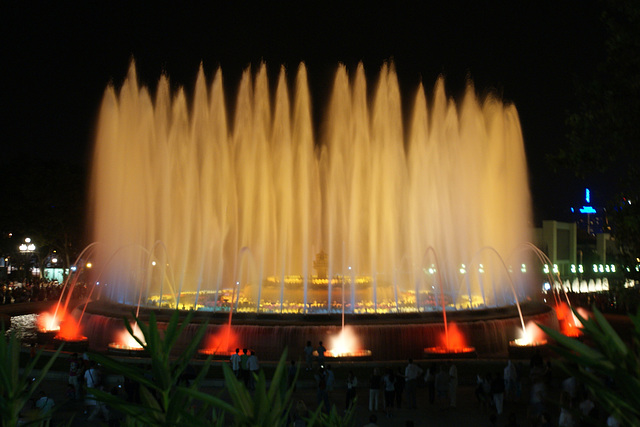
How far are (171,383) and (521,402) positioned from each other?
40.9 feet

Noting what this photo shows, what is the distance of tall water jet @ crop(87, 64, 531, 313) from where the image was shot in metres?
31.6

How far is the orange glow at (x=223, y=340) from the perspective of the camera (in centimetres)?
1809

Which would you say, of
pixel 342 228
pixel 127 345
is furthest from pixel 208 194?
pixel 127 345

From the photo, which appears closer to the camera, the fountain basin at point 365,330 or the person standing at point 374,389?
the person standing at point 374,389

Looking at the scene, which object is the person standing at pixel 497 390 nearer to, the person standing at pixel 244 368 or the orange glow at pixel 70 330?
the person standing at pixel 244 368

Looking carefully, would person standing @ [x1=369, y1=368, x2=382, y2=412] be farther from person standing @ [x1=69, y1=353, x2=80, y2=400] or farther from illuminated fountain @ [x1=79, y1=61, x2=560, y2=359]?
illuminated fountain @ [x1=79, y1=61, x2=560, y2=359]

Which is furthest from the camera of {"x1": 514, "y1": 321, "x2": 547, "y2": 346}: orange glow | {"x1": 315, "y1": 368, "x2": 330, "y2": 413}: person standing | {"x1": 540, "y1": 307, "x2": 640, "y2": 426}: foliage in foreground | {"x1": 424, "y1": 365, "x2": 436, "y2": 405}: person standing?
{"x1": 514, "y1": 321, "x2": 547, "y2": 346}: orange glow

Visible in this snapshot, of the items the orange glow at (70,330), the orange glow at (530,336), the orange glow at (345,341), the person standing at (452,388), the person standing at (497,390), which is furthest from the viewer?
the orange glow at (70,330)

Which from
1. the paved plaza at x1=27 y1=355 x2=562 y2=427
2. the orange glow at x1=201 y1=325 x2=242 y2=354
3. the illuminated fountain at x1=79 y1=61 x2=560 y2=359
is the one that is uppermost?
the illuminated fountain at x1=79 y1=61 x2=560 y2=359

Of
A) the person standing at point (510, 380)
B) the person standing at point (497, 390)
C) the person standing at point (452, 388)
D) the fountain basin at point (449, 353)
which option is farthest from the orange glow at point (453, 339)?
the person standing at point (497, 390)

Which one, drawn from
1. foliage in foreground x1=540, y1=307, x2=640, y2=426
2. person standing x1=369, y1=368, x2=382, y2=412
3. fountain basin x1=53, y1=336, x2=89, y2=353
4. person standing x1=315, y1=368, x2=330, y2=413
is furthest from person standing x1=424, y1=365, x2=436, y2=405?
foliage in foreground x1=540, y1=307, x2=640, y2=426

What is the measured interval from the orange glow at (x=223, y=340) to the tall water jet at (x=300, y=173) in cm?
1136

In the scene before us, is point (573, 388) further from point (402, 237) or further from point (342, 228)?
point (402, 237)

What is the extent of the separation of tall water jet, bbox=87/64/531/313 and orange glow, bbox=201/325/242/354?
37.3 feet
